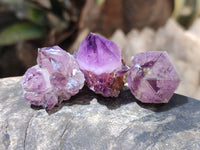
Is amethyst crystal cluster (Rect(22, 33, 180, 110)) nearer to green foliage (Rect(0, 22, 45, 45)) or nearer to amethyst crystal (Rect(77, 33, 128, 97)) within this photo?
amethyst crystal (Rect(77, 33, 128, 97))

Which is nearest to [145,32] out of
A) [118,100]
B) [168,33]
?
[168,33]

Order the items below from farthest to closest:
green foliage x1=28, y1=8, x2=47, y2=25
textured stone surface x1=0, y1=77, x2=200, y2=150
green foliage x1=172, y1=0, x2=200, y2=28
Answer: green foliage x1=28, y1=8, x2=47, y2=25 < green foliage x1=172, y1=0, x2=200, y2=28 < textured stone surface x1=0, y1=77, x2=200, y2=150

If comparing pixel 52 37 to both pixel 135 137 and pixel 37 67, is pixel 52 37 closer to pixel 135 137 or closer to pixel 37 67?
pixel 37 67

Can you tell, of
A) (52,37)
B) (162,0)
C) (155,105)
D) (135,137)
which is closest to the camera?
(135,137)

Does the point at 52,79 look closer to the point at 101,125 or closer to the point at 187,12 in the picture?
the point at 101,125

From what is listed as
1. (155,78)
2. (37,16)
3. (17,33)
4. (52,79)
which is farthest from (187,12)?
(52,79)

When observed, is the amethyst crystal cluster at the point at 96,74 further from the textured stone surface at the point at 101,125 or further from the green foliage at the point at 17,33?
the green foliage at the point at 17,33

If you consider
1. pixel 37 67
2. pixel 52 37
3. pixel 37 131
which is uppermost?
pixel 37 67

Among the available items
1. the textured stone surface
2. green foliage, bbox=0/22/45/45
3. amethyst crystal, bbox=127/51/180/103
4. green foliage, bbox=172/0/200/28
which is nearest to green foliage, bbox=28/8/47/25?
green foliage, bbox=0/22/45/45
